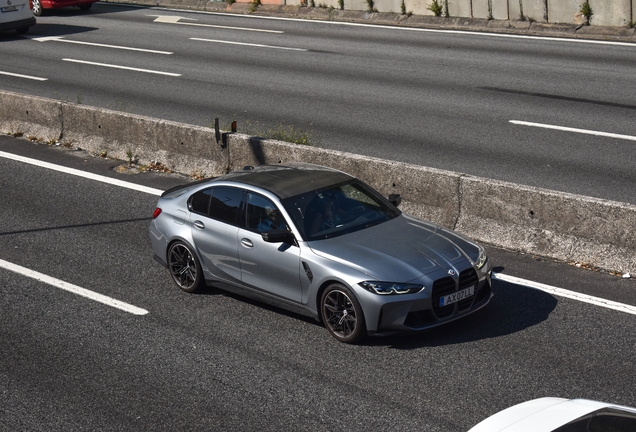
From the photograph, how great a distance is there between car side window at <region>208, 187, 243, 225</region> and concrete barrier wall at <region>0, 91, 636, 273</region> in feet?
8.35

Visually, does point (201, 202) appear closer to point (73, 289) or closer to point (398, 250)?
point (73, 289)

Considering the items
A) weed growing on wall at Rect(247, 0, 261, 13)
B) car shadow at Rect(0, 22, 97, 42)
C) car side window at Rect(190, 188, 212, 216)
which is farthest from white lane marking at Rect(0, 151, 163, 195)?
weed growing on wall at Rect(247, 0, 261, 13)

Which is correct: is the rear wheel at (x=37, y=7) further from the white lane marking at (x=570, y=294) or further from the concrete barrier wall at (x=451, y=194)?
the white lane marking at (x=570, y=294)

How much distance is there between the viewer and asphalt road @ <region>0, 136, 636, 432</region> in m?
6.68

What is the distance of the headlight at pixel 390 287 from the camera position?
7617 mm

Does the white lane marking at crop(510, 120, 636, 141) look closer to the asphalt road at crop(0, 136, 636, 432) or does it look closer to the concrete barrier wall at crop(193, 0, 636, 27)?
the asphalt road at crop(0, 136, 636, 432)

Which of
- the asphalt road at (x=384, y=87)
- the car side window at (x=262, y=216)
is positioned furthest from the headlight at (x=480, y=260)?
the asphalt road at (x=384, y=87)

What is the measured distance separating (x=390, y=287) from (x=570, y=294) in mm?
2250

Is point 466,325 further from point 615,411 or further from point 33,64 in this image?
point 33,64

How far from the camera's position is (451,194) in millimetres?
10500

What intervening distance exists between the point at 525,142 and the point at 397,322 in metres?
7.17

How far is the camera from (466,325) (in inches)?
322

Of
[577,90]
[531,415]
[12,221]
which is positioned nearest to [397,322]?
[531,415]

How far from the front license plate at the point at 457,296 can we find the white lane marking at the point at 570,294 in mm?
1269
